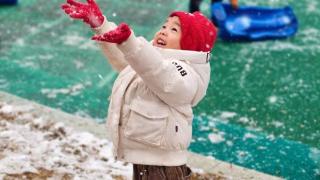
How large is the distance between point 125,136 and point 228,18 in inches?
186

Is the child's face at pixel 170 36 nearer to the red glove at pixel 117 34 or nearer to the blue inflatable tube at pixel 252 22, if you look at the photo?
the red glove at pixel 117 34

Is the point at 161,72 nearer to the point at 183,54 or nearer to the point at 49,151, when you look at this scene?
the point at 183,54

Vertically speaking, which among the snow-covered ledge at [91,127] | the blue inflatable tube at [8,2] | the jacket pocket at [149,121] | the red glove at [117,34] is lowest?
the blue inflatable tube at [8,2]

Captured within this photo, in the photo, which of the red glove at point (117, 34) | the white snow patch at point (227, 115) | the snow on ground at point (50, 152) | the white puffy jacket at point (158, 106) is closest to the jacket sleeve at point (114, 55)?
the white puffy jacket at point (158, 106)

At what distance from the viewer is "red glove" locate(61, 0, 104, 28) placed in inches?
95.3

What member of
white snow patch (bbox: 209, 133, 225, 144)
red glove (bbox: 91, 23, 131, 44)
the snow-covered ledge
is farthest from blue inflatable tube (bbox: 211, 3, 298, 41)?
red glove (bbox: 91, 23, 131, 44)

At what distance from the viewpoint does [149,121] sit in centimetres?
257

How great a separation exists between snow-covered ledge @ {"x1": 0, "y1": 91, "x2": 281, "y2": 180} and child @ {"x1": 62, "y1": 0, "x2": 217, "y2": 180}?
138cm

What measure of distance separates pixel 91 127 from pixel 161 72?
2.39 meters

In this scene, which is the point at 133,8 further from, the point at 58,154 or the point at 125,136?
the point at 125,136

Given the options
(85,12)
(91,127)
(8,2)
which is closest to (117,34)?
(85,12)

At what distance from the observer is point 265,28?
284 inches

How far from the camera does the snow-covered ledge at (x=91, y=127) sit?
4.09m

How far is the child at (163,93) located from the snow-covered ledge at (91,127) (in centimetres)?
138
